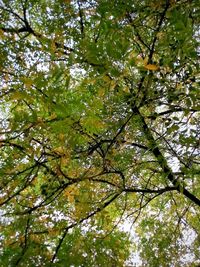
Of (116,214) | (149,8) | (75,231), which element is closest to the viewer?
(149,8)

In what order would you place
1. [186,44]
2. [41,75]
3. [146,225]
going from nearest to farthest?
[41,75]
[186,44]
[146,225]

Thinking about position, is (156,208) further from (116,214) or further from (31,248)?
(31,248)

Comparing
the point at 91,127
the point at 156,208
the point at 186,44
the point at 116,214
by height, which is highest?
the point at 156,208

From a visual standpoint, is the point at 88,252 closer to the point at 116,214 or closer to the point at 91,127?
the point at 116,214

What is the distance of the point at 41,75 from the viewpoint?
1.86m

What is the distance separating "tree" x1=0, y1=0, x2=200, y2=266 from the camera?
221cm

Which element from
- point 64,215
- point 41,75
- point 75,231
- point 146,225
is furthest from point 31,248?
point 146,225

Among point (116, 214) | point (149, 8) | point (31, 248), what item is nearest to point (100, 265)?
point (31, 248)

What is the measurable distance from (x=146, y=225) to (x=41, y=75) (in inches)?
281

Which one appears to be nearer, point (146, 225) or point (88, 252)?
point (88, 252)

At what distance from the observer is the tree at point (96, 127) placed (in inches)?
87.2

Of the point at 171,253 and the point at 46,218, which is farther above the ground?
the point at 171,253

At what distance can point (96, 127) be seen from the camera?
2.59 metres

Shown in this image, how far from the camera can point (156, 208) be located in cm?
885
